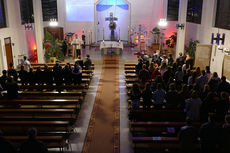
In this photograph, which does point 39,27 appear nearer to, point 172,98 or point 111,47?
point 111,47

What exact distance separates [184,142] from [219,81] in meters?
4.16

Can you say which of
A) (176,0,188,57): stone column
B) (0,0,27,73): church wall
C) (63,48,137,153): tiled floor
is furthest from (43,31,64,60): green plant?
(176,0,188,57): stone column

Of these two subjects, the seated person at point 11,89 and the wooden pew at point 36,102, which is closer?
the wooden pew at point 36,102

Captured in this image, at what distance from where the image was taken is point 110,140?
696cm

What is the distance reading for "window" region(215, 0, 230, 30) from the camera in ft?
40.2

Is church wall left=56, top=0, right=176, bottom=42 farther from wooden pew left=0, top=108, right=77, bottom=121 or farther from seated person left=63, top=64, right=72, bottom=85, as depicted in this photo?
wooden pew left=0, top=108, right=77, bottom=121

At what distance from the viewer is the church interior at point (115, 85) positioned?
6.25 metres

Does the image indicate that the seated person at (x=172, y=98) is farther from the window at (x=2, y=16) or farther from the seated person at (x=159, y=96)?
the window at (x=2, y=16)

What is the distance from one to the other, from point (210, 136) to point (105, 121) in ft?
13.0

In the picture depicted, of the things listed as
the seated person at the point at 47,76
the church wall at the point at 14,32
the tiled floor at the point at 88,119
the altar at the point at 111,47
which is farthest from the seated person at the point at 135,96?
the altar at the point at 111,47

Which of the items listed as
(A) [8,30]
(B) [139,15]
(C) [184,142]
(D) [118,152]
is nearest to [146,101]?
(D) [118,152]

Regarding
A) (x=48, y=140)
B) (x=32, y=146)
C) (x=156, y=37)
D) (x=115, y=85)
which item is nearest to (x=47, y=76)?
(x=115, y=85)

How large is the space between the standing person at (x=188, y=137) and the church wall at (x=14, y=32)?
12.4 meters

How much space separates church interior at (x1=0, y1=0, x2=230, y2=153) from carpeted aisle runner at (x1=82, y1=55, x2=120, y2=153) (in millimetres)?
32
